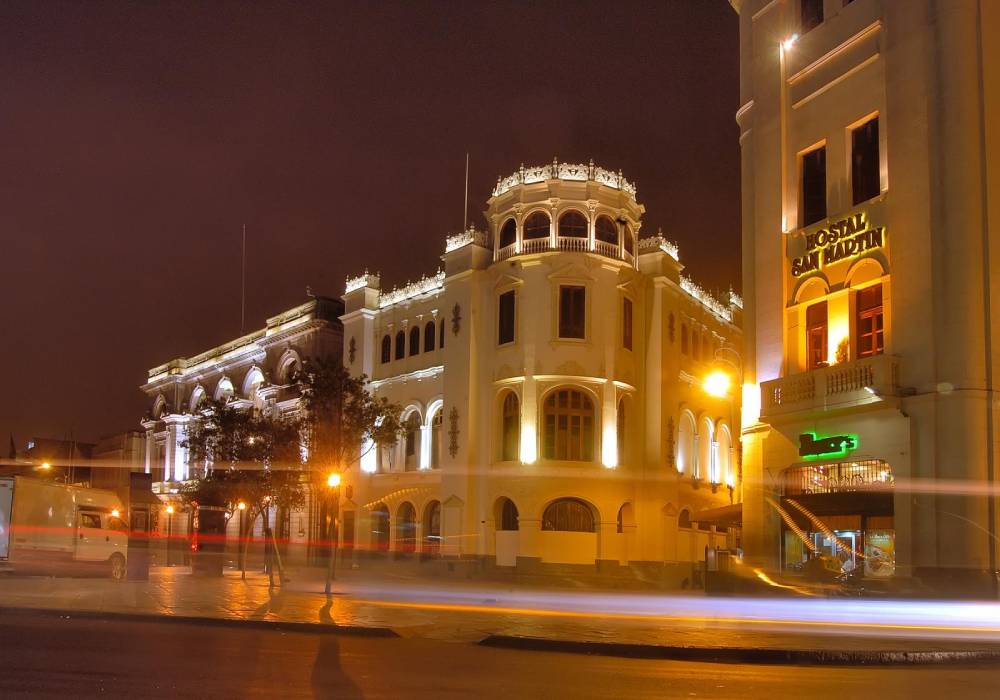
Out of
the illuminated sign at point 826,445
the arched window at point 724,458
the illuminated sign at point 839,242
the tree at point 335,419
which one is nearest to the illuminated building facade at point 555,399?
the arched window at point 724,458

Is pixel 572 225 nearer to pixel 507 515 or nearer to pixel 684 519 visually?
pixel 507 515

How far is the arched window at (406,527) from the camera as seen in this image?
47.8 metres

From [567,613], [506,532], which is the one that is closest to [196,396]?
[506,532]

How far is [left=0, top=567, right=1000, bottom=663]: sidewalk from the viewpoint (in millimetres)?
14938

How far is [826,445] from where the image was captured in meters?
24.0

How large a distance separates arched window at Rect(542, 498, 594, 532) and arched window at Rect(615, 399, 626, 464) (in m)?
2.76

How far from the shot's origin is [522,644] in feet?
51.8

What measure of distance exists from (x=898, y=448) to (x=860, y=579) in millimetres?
3278

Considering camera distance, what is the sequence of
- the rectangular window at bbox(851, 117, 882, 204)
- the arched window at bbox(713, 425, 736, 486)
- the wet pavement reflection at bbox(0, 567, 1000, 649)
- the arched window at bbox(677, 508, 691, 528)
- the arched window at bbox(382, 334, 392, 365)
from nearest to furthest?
the wet pavement reflection at bbox(0, 567, 1000, 649)
the rectangular window at bbox(851, 117, 882, 204)
the arched window at bbox(677, 508, 691, 528)
the arched window at bbox(713, 425, 736, 486)
the arched window at bbox(382, 334, 392, 365)

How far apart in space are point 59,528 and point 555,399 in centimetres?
2102

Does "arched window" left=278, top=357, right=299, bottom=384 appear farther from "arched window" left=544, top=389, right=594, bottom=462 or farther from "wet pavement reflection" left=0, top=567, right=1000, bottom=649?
"wet pavement reflection" left=0, top=567, right=1000, bottom=649

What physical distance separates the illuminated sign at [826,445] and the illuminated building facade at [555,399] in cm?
1606

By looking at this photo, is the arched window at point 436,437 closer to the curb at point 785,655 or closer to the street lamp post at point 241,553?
the street lamp post at point 241,553

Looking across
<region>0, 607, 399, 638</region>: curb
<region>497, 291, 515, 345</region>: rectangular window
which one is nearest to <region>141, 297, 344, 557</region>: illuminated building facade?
<region>497, 291, 515, 345</region>: rectangular window
